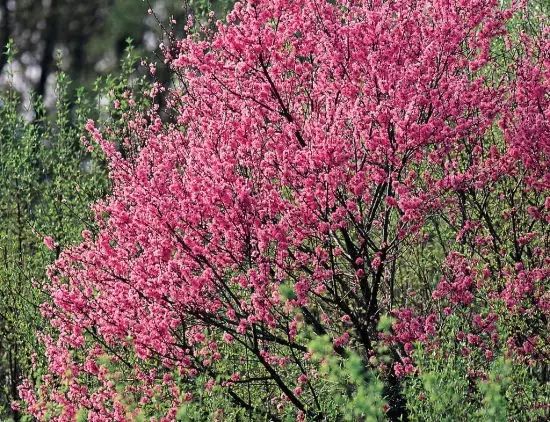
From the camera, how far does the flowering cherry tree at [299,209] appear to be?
7.28 m

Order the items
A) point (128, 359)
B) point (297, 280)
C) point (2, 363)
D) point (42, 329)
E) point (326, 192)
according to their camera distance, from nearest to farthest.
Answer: point (326, 192) < point (297, 280) < point (128, 359) < point (42, 329) < point (2, 363)


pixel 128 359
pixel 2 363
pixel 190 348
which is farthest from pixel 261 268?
pixel 2 363

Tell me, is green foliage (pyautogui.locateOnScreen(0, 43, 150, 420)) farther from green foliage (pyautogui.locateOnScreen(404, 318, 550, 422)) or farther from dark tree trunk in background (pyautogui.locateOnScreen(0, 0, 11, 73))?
dark tree trunk in background (pyautogui.locateOnScreen(0, 0, 11, 73))

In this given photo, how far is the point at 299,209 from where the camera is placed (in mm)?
7359

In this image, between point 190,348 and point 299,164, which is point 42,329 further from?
point 299,164

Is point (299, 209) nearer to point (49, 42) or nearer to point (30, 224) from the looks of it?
point (30, 224)

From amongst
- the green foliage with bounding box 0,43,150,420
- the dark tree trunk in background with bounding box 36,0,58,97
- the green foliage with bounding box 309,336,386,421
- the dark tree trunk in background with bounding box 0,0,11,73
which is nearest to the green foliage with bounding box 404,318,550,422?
the green foliage with bounding box 309,336,386,421

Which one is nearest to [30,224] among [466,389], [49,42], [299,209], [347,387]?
[299,209]

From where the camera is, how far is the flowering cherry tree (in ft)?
23.9

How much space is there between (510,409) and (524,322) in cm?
93

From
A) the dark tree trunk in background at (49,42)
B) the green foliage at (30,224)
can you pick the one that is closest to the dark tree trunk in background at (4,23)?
the dark tree trunk in background at (49,42)

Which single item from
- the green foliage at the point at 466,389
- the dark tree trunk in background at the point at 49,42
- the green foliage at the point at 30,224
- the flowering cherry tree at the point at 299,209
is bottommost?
the green foliage at the point at 466,389

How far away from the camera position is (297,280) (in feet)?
25.2

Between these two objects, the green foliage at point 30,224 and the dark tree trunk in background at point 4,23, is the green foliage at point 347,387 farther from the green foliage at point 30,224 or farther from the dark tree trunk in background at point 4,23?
the dark tree trunk in background at point 4,23
